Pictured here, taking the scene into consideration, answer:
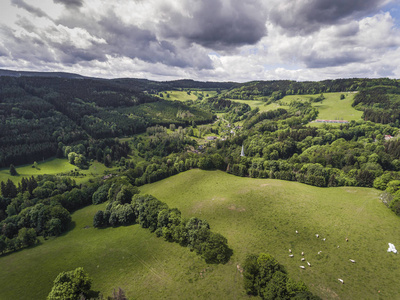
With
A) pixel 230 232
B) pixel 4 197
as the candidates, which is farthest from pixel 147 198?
pixel 4 197

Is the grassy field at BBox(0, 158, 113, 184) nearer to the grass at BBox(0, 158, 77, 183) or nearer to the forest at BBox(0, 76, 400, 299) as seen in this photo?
the grass at BBox(0, 158, 77, 183)

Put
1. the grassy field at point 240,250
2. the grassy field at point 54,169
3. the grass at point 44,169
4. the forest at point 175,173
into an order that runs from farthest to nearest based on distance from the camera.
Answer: the grassy field at point 54,169, the grass at point 44,169, the forest at point 175,173, the grassy field at point 240,250

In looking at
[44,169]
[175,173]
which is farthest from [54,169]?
[175,173]

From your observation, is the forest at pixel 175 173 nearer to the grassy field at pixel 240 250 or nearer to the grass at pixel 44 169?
the grass at pixel 44 169

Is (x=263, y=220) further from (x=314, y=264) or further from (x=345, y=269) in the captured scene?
(x=345, y=269)

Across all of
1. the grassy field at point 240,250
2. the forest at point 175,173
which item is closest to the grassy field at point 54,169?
the forest at point 175,173

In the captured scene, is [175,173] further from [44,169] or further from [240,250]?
[44,169]

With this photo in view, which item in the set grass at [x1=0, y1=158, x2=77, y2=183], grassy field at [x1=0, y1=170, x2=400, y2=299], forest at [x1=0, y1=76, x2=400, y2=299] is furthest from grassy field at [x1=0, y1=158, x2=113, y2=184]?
grassy field at [x1=0, y1=170, x2=400, y2=299]

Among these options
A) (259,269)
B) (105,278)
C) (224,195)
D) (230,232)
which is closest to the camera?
(259,269)
